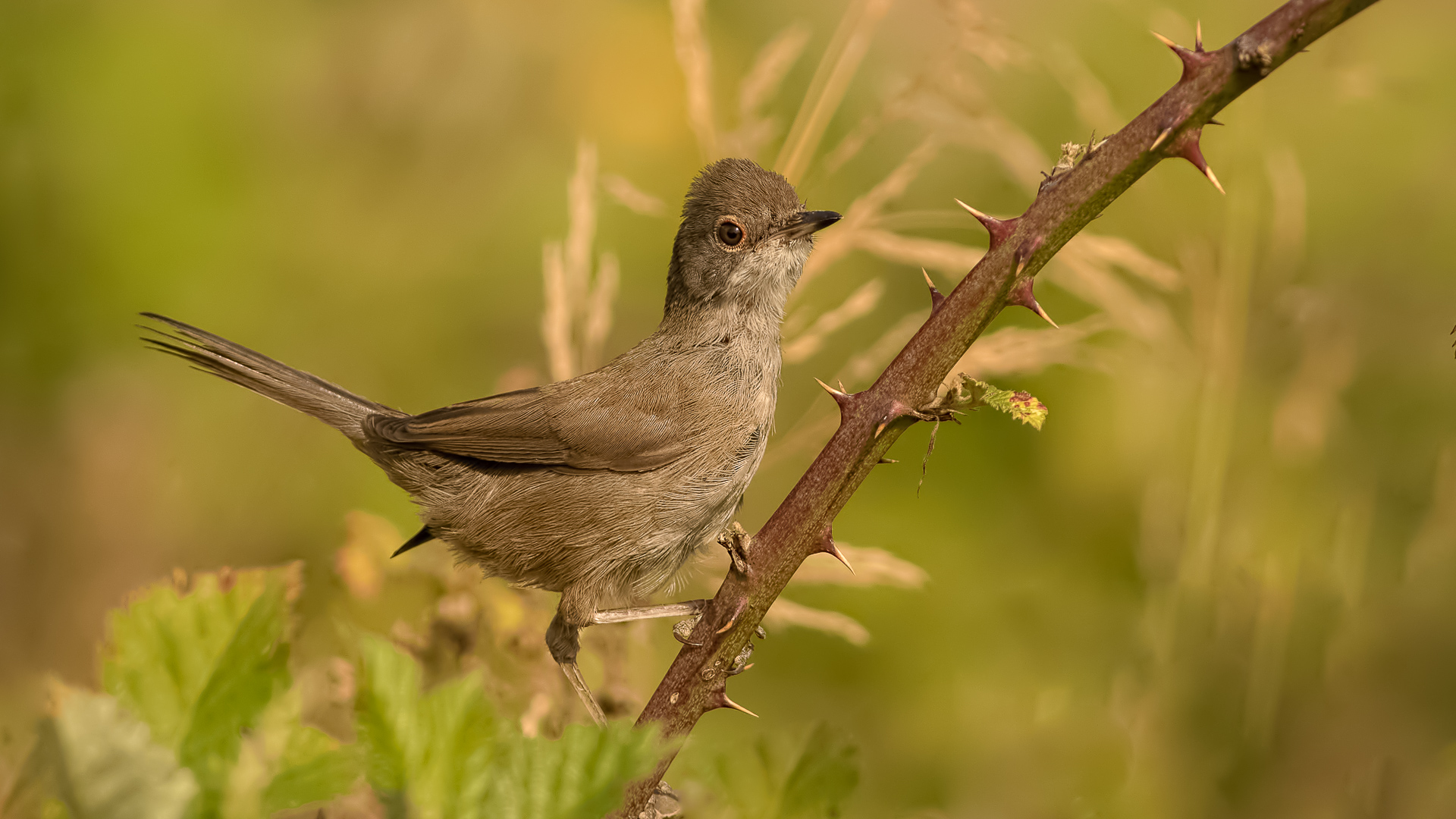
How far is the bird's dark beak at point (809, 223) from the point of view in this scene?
3359mm

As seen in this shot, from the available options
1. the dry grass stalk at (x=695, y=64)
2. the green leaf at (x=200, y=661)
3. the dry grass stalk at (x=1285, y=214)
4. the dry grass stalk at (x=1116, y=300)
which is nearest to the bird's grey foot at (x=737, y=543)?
the green leaf at (x=200, y=661)

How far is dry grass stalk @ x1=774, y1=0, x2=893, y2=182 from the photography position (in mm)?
3811

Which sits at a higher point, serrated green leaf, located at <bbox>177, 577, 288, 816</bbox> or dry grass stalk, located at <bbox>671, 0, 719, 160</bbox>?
dry grass stalk, located at <bbox>671, 0, 719, 160</bbox>

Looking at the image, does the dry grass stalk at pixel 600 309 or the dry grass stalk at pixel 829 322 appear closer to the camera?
the dry grass stalk at pixel 829 322

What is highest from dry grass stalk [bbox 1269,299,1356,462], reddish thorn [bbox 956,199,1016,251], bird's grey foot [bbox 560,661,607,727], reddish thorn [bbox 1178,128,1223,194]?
dry grass stalk [bbox 1269,299,1356,462]

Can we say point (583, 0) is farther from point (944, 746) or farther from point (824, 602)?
point (944, 746)

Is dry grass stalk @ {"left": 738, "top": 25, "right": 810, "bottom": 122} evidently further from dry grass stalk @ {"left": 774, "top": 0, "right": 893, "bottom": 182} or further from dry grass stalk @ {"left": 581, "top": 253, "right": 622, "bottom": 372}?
dry grass stalk @ {"left": 581, "top": 253, "right": 622, "bottom": 372}

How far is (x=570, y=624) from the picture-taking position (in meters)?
3.03

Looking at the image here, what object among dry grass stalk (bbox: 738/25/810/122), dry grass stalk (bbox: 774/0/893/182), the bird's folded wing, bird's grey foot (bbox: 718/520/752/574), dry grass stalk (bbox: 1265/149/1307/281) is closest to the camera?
bird's grey foot (bbox: 718/520/752/574)

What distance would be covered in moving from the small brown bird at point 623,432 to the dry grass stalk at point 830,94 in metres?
0.32

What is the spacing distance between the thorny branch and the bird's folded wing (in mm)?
1244

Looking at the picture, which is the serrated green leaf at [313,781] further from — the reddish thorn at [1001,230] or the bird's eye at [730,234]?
the bird's eye at [730,234]

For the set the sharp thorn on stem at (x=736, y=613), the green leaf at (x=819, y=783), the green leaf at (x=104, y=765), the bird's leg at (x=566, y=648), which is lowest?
the green leaf at (x=104, y=765)

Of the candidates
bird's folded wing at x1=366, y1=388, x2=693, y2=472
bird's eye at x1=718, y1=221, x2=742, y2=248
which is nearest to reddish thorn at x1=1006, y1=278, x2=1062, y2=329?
bird's folded wing at x1=366, y1=388, x2=693, y2=472
